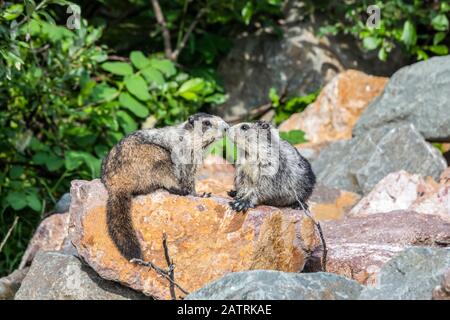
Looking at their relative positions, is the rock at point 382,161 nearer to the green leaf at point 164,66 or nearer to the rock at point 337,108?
the rock at point 337,108

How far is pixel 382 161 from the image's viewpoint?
916 cm

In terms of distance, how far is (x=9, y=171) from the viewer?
9086 mm

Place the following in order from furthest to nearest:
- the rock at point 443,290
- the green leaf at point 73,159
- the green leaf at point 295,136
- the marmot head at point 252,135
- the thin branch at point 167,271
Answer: the green leaf at point 295,136, the green leaf at point 73,159, the marmot head at point 252,135, the thin branch at point 167,271, the rock at point 443,290

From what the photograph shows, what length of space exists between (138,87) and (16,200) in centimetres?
180

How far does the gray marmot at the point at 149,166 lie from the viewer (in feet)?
19.6

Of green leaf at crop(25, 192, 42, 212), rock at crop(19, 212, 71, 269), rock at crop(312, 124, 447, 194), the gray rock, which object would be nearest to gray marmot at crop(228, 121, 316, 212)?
the gray rock

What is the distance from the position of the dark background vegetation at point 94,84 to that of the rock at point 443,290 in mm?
4392

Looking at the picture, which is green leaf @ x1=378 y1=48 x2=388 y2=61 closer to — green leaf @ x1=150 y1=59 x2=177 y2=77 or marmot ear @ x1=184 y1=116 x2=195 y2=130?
green leaf @ x1=150 y1=59 x2=177 y2=77

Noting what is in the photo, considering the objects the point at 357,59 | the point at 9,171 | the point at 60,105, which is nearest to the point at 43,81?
the point at 60,105

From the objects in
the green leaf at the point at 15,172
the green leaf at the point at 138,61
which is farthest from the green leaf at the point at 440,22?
the green leaf at the point at 15,172

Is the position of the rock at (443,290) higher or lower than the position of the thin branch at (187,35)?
lower

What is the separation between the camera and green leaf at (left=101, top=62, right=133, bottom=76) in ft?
30.8

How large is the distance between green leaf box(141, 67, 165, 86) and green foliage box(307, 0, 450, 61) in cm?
238
